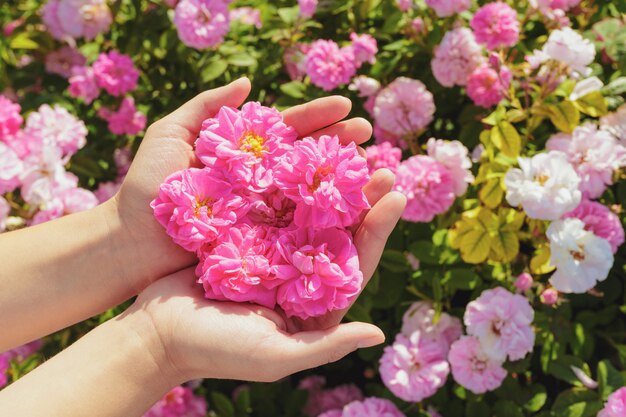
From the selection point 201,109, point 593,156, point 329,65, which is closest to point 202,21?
point 329,65

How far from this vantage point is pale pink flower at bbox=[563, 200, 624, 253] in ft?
5.28

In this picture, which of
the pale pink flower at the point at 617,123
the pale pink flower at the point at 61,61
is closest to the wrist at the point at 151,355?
the pale pink flower at the point at 617,123

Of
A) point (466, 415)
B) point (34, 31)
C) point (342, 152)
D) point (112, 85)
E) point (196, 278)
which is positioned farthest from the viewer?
point (34, 31)

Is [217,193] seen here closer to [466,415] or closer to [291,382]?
[466,415]

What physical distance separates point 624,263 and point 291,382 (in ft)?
3.85

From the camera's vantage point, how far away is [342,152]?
4.31ft

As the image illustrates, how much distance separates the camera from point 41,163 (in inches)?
77.8

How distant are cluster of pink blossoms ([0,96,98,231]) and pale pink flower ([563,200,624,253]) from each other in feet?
4.52

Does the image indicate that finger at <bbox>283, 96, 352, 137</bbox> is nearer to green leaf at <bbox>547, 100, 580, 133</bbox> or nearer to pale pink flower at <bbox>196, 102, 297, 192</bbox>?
pale pink flower at <bbox>196, 102, 297, 192</bbox>

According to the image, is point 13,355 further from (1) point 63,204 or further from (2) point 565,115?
(2) point 565,115

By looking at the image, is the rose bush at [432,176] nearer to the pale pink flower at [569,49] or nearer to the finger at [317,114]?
the pale pink flower at [569,49]

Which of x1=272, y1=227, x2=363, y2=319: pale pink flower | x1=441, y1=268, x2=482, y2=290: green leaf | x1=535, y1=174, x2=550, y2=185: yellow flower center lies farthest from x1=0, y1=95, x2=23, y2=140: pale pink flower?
x1=535, y1=174, x2=550, y2=185: yellow flower center

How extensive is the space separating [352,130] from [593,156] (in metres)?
0.63

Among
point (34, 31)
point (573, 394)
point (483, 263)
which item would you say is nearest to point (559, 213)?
point (483, 263)
